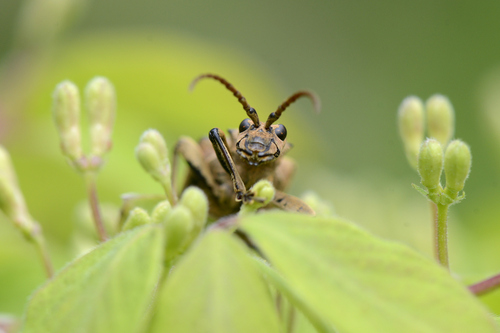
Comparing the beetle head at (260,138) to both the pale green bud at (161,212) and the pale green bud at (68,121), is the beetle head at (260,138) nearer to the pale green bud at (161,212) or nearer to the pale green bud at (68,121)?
the pale green bud at (68,121)

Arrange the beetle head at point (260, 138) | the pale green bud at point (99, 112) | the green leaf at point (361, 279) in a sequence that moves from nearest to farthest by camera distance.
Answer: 1. the green leaf at point (361, 279)
2. the beetle head at point (260, 138)
3. the pale green bud at point (99, 112)

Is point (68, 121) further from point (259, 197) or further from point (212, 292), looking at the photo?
point (212, 292)

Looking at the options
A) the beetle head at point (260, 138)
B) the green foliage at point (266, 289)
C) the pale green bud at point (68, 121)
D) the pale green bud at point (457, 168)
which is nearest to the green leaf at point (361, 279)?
the green foliage at point (266, 289)

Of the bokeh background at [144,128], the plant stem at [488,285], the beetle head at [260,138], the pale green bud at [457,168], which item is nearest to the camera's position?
the plant stem at [488,285]

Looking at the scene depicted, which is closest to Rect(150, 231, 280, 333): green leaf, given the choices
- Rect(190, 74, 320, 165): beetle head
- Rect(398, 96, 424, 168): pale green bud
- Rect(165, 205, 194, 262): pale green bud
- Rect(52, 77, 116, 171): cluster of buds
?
Rect(165, 205, 194, 262): pale green bud

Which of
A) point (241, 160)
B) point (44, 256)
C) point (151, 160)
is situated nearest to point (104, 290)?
point (151, 160)

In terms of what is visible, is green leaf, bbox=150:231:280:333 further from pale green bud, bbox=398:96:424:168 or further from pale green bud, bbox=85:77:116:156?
pale green bud, bbox=398:96:424:168

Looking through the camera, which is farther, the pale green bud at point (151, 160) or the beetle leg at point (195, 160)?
the beetle leg at point (195, 160)
